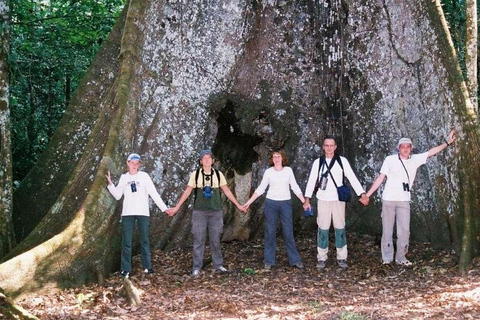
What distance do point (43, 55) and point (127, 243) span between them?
270 inches

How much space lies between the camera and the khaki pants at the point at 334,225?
7.96m

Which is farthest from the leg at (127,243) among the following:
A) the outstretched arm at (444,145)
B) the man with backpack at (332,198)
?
the outstretched arm at (444,145)

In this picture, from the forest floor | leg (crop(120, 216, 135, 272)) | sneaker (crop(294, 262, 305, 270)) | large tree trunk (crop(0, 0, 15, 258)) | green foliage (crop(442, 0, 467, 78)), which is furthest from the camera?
green foliage (crop(442, 0, 467, 78))

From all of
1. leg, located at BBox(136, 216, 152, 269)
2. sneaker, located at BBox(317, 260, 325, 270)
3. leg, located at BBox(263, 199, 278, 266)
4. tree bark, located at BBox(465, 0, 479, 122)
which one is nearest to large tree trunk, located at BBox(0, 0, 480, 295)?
leg, located at BBox(136, 216, 152, 269)

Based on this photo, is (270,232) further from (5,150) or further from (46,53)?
(46,53)

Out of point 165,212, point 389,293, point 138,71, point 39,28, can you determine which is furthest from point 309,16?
point 39,28

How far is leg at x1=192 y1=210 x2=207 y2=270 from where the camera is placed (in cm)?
771

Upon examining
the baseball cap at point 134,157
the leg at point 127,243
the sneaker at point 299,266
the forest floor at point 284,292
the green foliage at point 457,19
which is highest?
the green foliage at point 457,19

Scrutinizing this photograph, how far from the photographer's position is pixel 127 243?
7.40 meters

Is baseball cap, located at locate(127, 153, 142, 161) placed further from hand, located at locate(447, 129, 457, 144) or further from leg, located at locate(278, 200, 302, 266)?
hand, located at locate(447, 129, 457, 144)

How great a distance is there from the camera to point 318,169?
26.3 feet

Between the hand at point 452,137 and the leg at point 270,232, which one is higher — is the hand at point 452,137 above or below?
above

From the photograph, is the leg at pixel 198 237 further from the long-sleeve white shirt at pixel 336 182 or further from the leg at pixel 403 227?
the leg at pixel 403 227

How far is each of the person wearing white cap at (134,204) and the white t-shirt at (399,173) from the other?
2.78 m
